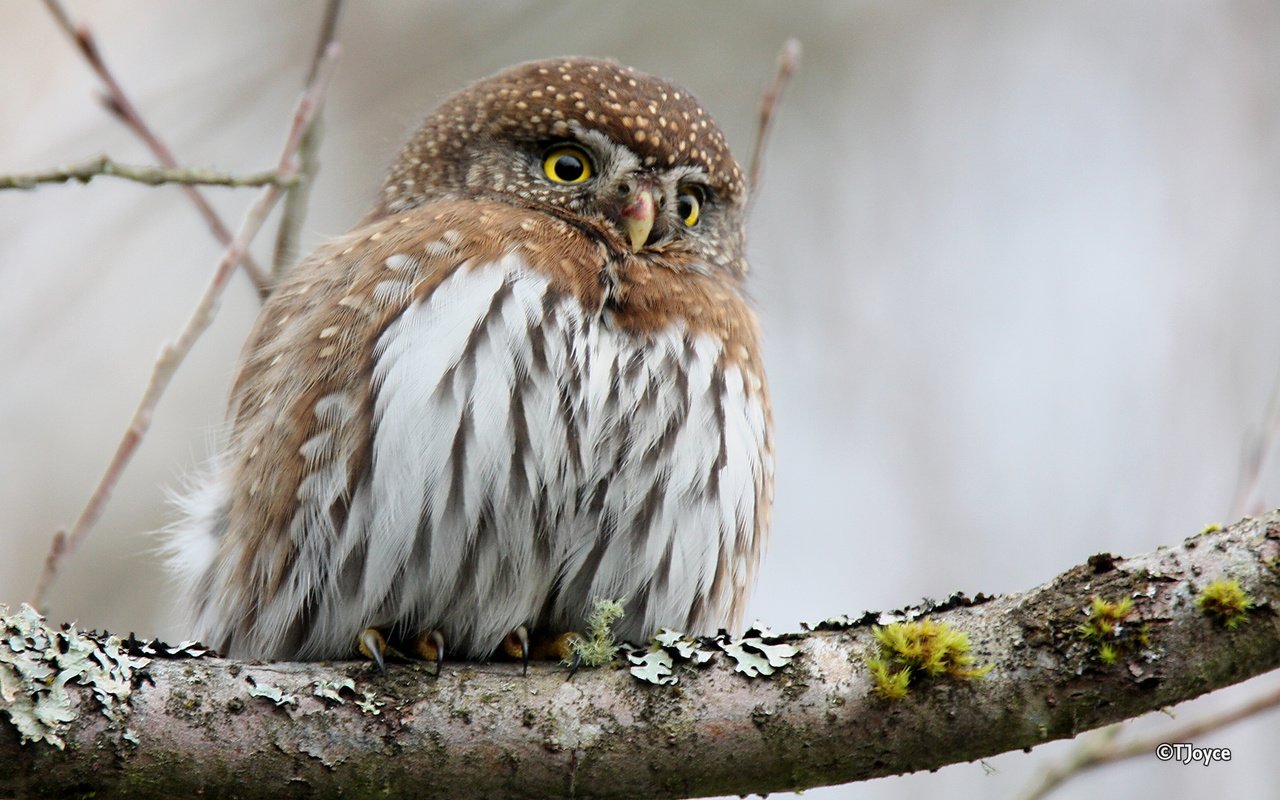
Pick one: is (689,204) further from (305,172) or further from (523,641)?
(523,641)

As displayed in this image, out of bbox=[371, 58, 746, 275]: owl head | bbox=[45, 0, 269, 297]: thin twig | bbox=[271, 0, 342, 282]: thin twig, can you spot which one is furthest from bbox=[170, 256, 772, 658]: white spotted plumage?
bbox=[45, 0, 269, 297]: thin twig

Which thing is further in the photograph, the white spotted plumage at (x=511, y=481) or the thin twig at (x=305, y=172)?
the thin twig at (x=305, y=172)

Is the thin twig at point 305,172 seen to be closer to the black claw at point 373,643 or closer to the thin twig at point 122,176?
the thin twig at point 122,176

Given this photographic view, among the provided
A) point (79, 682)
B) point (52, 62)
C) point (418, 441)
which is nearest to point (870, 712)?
point (418, 441)

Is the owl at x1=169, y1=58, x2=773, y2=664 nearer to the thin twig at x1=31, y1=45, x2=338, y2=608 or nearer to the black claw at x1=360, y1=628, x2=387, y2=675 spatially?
the black claw at x1=360, y1=628, x2=387, y2=675

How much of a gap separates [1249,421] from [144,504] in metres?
6.63

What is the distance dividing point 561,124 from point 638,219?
1.61 ft

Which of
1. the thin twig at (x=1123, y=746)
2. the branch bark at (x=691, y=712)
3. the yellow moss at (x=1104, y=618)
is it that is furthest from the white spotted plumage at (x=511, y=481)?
the yellow moss at (x=1104, y=618)

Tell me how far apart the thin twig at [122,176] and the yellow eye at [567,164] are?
1.06 metres

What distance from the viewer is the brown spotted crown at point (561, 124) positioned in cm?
415

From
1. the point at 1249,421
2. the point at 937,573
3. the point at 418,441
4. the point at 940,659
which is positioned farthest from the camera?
the point at 937,573

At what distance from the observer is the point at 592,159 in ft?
13.6

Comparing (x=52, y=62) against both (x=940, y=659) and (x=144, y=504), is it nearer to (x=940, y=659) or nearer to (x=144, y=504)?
(x=144, y=504)

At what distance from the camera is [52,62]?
7613 mm
